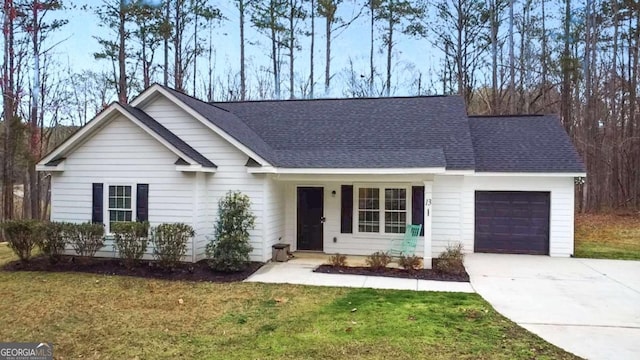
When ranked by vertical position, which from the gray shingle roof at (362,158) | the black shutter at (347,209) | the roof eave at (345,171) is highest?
the gray shingle roof at (362,158)

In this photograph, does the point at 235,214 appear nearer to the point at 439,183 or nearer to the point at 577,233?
the point at 439,183

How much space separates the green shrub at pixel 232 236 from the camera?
9352 millimetres

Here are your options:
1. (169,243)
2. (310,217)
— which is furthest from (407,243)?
(169,243)

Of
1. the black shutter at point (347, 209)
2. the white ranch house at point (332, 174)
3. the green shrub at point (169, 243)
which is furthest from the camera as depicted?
the black shutter at point (347, 209)

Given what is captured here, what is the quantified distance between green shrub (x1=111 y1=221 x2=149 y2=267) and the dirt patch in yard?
4.01 metres

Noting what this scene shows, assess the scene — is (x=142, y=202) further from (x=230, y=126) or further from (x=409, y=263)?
(x=409, y=263)

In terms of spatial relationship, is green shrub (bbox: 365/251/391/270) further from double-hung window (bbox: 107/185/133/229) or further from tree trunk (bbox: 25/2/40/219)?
tree trunk (bbox: 25/2/40/219)

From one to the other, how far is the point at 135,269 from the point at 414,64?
2052 centimetres

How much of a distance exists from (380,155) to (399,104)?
404 centimetres

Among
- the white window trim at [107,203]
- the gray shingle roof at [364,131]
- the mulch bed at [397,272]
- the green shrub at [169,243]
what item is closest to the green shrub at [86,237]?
the white window trim at [107,203]

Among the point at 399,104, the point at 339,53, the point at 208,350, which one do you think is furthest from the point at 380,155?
the point at 339,53

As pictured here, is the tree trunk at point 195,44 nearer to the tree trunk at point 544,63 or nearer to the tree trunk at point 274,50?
the tree trunk at point 274,50

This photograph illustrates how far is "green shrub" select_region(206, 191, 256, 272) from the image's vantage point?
9352 millimetres

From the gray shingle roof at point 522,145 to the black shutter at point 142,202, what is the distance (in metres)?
8.98
